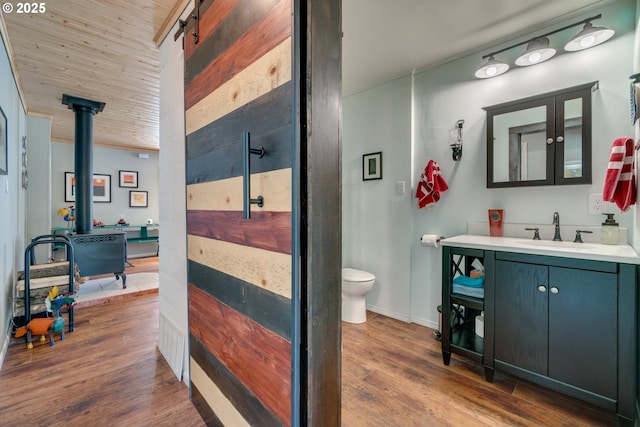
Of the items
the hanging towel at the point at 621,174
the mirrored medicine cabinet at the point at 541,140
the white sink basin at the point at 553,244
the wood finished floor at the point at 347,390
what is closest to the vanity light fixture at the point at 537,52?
the mirrored medicine cabinet at the point at 541,140

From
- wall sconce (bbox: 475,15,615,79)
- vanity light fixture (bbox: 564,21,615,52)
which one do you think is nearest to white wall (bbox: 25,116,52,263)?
wall sconce (bbox: 475,15,615,79)

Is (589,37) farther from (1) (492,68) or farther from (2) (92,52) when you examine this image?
(2) (92,52)

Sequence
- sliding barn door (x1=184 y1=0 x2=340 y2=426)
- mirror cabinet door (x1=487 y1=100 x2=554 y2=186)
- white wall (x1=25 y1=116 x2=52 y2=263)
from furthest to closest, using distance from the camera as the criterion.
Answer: white wall (x1=25 y1=116 x2=52 y2=263)
mirror cabinet door (x1=487 y1=100 x2=554 y2=186)
sliding barn door (x1=184 y1=0 x2=340 y2=426)

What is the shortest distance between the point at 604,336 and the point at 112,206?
24.4 feet

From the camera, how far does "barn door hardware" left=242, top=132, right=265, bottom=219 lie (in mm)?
988

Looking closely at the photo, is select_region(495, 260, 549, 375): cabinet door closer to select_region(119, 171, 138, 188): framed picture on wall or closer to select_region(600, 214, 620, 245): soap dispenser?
select_region(600, 214, 620, 245): soap dispenser

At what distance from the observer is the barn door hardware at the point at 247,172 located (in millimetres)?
988

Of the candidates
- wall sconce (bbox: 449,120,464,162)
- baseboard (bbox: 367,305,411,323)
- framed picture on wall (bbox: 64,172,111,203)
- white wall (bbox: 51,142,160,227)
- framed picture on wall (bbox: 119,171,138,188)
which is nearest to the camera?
wall sconce (bbox: 449,120,464,162)

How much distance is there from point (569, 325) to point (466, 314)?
0.86m

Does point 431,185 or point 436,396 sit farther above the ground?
point 431,185

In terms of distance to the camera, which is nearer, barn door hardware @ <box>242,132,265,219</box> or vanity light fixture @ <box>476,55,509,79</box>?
barn door hardware @ <box>242,132,265,219</box>

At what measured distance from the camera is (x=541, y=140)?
2.06 m

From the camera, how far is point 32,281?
2592 mm

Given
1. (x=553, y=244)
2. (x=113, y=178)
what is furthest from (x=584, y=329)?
(x=113, y=178)
